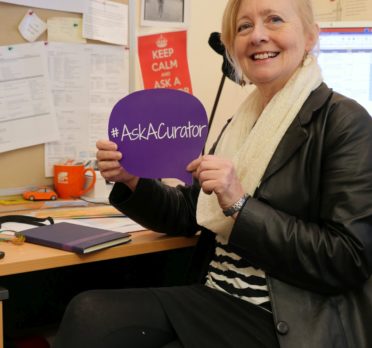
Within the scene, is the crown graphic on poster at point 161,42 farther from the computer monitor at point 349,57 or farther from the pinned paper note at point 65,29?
the computer monitor at point 349,57

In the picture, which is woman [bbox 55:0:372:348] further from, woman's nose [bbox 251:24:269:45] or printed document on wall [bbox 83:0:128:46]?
printed document on wall [bbox 83:0:128:46]

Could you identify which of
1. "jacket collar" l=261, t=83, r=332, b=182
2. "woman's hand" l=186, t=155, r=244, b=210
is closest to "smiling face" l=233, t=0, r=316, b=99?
"jacket collar" l=261, t=83, r=332, b=182

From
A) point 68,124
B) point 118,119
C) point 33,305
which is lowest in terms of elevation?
point 33,305

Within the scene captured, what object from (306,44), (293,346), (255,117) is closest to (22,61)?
(255,117)

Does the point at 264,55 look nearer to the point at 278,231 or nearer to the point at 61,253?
the point at 278,231

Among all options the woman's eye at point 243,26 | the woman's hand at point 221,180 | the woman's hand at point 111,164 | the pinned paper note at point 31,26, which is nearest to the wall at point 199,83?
the pinned paper note at point 31,26

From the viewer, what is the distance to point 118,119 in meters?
1.09

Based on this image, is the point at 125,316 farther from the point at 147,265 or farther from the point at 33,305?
the point at 33,305

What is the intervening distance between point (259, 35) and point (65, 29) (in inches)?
29.8

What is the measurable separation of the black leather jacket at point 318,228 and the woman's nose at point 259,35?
0.60ft

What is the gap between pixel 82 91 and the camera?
170 centimetres

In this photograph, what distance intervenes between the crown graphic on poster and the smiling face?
27.9 inches

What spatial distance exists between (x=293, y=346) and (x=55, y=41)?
117 cm

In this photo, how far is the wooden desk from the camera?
0.99 meters
